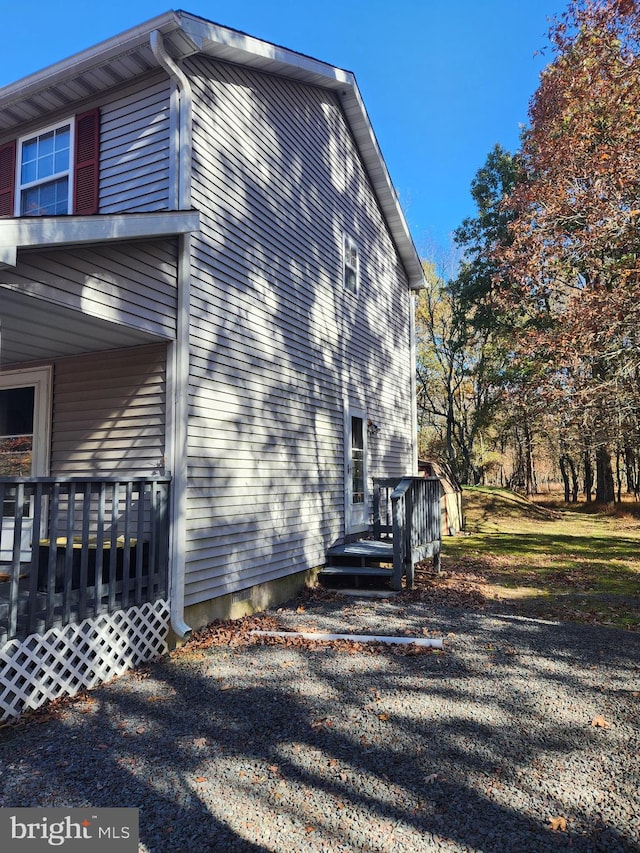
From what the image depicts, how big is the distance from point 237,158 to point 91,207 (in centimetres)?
178

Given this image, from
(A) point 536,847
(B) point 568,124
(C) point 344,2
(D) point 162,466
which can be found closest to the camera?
(A) point 536,847

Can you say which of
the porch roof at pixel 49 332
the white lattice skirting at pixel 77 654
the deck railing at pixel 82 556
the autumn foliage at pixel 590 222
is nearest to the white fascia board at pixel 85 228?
the porch roof at pixel 49 332

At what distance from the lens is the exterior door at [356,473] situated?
9211 millimetres

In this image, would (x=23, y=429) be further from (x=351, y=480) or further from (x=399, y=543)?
(x=351, y=480)

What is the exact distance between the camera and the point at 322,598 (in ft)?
24.3

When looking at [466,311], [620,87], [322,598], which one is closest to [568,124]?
→ [620,87]

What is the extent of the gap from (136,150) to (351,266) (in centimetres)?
465

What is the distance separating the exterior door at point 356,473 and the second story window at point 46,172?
509 cm

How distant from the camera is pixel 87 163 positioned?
6.14 meters

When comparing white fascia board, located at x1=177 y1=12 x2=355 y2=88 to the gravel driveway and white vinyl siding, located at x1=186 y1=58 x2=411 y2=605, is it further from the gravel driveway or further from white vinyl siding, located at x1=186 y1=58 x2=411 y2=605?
the gravel driveway

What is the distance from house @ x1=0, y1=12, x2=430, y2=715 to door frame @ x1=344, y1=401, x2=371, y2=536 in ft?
1.30

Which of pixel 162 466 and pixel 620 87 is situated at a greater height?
pixel 620 87

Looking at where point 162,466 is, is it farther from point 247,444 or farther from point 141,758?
point 141,758

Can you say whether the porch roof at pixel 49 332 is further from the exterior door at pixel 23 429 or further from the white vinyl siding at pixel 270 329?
the white vinyl siding at pixel 270 329
